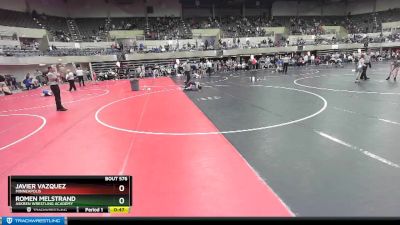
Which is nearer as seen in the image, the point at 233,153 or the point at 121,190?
the point at 121,190

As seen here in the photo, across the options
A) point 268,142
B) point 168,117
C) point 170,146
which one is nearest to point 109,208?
point 170,146

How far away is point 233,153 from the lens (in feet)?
20.6

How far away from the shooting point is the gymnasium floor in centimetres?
421

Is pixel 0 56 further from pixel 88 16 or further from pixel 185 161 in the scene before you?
pixel 185 161

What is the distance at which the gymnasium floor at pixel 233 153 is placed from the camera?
421cm

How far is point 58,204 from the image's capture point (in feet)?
8.95

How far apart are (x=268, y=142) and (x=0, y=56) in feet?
85.1
